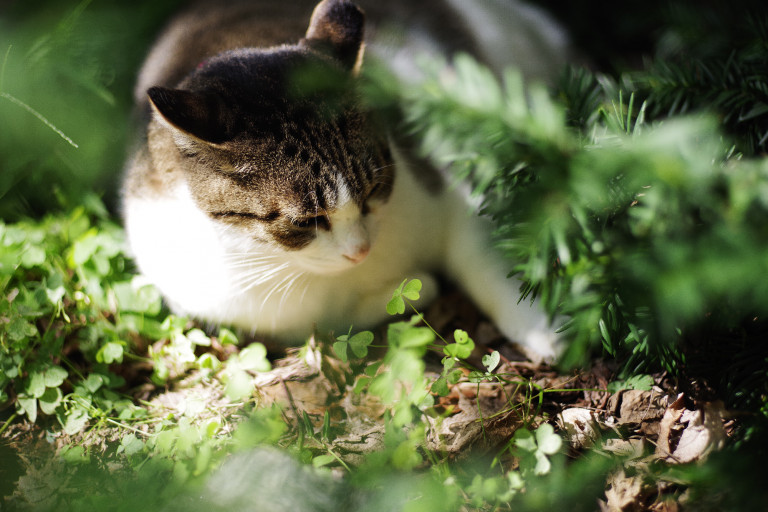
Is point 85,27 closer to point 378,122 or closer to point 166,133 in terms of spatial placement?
point 166,133

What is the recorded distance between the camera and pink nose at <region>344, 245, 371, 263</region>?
1.33m

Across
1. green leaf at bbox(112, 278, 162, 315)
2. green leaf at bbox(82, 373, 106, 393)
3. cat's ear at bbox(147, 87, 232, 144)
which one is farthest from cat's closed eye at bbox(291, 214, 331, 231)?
green leaf at bbox(82, 373, 106, 393)

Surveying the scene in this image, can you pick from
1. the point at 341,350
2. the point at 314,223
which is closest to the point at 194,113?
the point at 314,223

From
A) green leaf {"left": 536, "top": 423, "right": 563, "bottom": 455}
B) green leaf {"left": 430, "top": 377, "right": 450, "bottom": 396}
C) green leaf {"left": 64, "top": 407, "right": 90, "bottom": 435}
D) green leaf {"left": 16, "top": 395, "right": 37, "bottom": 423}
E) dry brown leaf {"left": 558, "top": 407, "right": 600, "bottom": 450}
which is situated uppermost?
green leaf {"left": 16, "top": 395, "right": 37, "bottom": 423}

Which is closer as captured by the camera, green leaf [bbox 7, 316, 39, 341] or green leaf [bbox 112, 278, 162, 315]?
green leaf [bbox 7, 316, 39, 341]

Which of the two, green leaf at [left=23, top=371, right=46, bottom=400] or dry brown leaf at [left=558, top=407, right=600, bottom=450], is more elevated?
green leaf at [left=23, top=371, right=46, bottom=400]

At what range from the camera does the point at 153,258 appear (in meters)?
1.53

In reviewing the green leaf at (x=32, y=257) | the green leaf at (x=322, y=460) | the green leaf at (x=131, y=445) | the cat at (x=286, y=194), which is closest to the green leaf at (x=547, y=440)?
the cat at (x=286, y=194)

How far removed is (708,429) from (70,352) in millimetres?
1593

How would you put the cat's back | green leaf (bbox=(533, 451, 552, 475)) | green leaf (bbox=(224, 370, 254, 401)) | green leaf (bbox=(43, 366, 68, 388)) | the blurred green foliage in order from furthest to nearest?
the cat's back, the blurred green foliage, green leaf (bbox=(43, 366, 68, 388)), green leaf (bbox=(224, 370, 254, 401)), green leaf (bbox=(533, 451, 552, 475))

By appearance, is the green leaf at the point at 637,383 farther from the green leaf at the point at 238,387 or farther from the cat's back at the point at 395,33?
the cat's back at the point at 395,33

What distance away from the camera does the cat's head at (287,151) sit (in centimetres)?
124

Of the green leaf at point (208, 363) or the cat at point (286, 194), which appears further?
the green leaf at point (208, 363)

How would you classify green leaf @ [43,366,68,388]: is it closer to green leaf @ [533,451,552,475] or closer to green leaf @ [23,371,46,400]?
green leaf @ [23,371,46,400]
